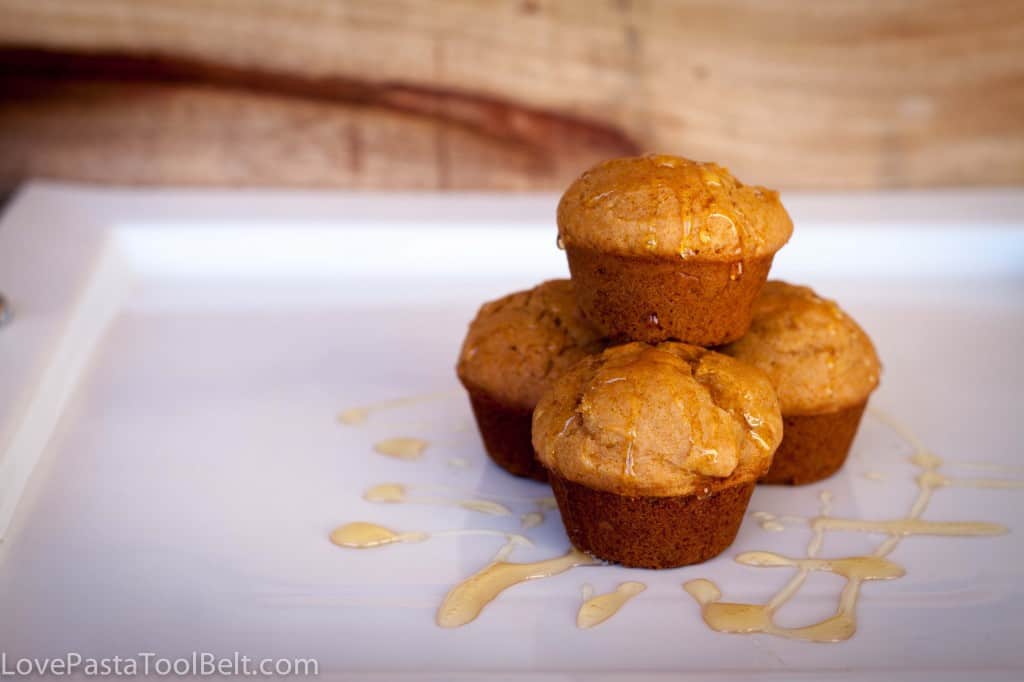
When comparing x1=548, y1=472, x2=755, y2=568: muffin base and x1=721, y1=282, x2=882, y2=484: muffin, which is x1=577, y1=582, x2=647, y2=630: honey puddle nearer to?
x1=548, y1=472, x2=755, y2=568: muffin base

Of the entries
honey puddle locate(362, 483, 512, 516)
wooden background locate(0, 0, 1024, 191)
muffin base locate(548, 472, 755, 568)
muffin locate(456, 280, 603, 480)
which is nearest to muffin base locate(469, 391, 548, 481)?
muffin locate(456, 280, 603, 480)

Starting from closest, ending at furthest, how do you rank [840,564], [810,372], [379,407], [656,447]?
[656,447], [840,564], [810,372], [379,407]

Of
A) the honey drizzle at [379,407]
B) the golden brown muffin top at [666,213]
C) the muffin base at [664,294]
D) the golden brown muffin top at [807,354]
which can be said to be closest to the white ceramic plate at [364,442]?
the honey drizzle at [379,407]

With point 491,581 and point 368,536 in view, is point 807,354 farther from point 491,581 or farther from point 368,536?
point 368,536

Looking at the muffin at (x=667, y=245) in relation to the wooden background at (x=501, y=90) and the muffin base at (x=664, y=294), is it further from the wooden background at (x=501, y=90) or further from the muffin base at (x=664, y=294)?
the wooden background at (x=501, y=90)

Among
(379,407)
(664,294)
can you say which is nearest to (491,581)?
(664,294)

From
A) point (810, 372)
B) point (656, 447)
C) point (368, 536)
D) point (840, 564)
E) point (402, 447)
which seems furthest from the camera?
point (402, 447)
